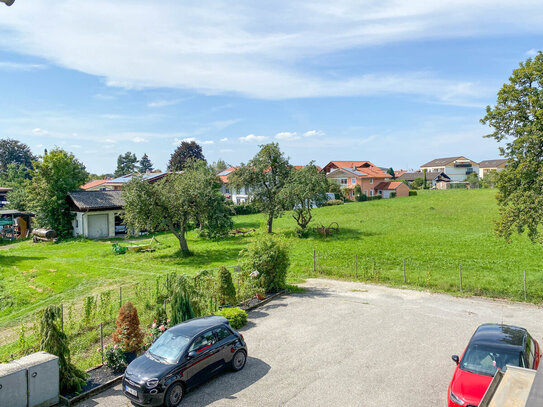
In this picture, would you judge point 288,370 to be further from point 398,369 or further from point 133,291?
point 133,291

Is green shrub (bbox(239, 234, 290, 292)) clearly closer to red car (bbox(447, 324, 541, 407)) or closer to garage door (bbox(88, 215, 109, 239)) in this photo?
red car (bbox(447, 324, 541, 407))

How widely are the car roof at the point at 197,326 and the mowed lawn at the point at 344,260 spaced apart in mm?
8817

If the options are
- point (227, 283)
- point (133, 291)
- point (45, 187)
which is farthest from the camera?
point (45, 187)

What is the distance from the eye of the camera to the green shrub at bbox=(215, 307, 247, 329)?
14.0 metres

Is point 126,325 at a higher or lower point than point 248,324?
higher

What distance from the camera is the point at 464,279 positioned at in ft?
66.2

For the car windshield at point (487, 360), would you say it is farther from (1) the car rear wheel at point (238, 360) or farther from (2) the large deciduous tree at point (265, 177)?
(2) the large deciduous tree at point (265, 177)

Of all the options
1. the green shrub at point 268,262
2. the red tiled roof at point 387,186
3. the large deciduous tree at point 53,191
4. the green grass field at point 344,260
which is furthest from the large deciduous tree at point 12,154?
the green shrub at point 268,262

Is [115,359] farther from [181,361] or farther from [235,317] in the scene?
[235,317]

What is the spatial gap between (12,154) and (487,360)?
13040 centimetres

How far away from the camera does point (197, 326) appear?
10.7 metres

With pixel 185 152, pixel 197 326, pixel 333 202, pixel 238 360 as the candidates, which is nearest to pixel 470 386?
pixel 238 360

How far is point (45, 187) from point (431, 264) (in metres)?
38.0

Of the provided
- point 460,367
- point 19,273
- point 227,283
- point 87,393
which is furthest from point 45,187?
point 460,367
